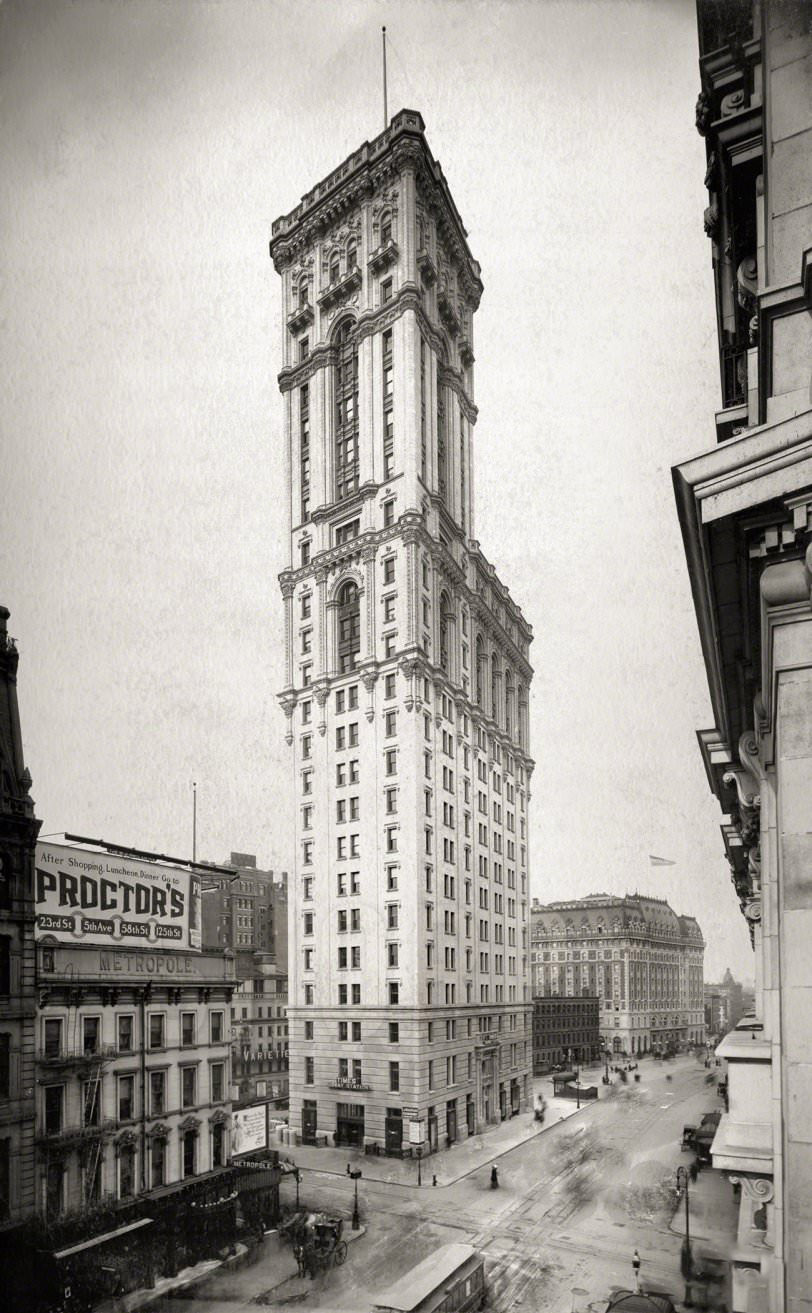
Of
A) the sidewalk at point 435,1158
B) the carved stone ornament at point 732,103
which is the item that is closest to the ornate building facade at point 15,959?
the sidewalk at point 435,1158

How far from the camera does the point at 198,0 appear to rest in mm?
10914

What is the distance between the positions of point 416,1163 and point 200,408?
1254cm

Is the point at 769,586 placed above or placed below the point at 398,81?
below

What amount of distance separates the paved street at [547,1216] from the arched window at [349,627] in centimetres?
871

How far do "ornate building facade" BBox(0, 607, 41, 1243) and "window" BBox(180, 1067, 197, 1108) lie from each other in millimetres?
2635

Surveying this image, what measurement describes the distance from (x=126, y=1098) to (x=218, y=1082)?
1833 millimetres

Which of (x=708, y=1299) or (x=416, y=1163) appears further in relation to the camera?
(x=416, y=1163)

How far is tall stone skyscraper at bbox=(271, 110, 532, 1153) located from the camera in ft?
54.4

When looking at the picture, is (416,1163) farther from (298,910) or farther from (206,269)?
(206,269)

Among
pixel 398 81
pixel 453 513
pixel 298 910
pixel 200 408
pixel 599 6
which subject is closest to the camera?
pixel 599 6

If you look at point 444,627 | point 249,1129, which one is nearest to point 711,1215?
point 249,1129

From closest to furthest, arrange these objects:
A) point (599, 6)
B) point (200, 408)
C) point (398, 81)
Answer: point (599, 6) < point (398, 81) < point (200, 408)

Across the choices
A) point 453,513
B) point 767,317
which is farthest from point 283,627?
point 767,317

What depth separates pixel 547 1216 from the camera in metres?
13.3
